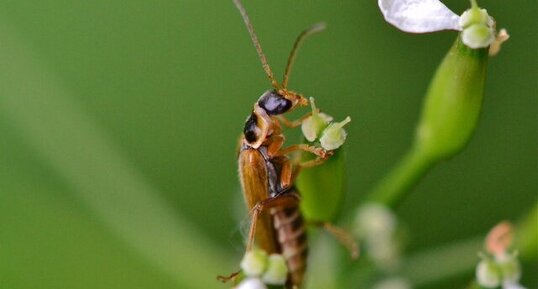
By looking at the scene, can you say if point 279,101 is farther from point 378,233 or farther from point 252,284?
point 378,233

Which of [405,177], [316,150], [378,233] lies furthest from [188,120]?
[316,150]

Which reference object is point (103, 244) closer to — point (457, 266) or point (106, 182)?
point (106, 182)

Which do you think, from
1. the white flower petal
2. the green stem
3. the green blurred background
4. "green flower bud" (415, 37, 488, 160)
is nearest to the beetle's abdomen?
the green stem

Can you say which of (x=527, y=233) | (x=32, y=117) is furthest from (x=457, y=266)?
(x=32, y=117)

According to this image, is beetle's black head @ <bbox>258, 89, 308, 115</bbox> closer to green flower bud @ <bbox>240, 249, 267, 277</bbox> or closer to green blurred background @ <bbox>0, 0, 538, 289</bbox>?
green flower bud @ <bbox>240, 249, 267, 277</bbox>

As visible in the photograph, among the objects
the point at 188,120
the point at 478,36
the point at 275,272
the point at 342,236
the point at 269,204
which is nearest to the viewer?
the point at 478,36

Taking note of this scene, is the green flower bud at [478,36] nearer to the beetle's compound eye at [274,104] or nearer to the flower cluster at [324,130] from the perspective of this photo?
→ the flower cluster at [324,130]
